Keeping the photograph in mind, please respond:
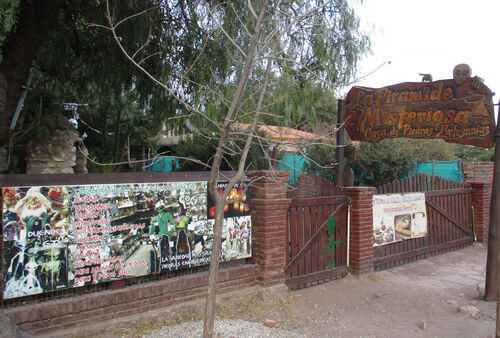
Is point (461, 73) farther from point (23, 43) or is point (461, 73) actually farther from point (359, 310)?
point (23, 43)

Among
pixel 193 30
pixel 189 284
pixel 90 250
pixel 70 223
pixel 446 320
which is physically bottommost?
pixel 446 320

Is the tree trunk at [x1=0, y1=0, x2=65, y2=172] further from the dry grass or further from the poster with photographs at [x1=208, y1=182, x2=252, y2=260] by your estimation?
the dry grass

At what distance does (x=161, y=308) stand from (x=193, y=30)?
485 cm

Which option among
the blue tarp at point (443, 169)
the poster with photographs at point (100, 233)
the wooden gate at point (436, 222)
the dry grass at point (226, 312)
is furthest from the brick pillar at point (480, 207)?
the poster with photographs at point (100, 233)

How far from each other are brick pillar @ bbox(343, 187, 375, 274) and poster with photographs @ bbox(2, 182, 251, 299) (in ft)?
8.57

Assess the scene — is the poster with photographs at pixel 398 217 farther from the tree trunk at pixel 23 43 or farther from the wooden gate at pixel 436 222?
the tree trunk at pixel 23 43

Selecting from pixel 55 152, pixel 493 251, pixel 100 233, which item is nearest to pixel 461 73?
pixel 493 251

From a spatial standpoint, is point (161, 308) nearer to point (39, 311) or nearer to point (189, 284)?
point (189, 284)

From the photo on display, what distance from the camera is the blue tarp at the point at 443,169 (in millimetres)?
14445

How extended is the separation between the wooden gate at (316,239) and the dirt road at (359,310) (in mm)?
211

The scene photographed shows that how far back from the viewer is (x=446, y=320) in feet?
17.4

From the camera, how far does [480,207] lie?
10.7m

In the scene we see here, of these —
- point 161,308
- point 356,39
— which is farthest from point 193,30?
point 161,308

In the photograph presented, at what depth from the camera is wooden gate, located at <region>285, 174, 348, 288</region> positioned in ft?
20.7
